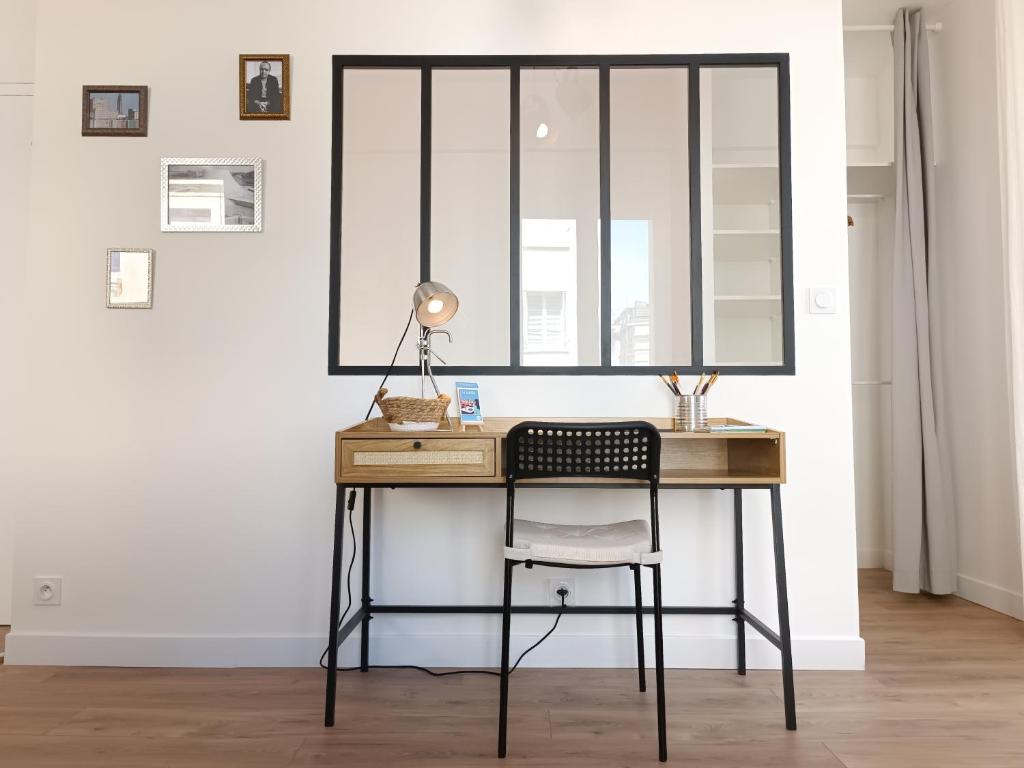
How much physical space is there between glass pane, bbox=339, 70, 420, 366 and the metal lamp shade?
32cm

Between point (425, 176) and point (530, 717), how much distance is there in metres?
1.99

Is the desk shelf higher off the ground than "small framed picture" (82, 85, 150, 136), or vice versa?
"small framed picture" (82, 85, 150, 136)

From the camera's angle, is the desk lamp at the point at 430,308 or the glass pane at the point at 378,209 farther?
the glass pane at the point at 378,209

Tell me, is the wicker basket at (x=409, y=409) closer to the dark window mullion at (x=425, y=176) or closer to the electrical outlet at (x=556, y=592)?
the dark window mullion at (x=425, y=176)

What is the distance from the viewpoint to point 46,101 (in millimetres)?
2379

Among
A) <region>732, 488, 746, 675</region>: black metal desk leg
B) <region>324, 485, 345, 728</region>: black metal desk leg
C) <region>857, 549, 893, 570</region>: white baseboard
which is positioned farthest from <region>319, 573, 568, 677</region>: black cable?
<region>857, 549, 893, 570</region>: white baseboard

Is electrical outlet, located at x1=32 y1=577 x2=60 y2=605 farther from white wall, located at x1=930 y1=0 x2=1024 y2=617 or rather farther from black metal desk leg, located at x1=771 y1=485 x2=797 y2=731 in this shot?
white wall, located at x1=930 y1=0 x2=1024 y2=617

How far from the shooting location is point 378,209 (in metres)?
2.47

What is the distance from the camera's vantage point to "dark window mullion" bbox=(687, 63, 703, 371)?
238 centimetres

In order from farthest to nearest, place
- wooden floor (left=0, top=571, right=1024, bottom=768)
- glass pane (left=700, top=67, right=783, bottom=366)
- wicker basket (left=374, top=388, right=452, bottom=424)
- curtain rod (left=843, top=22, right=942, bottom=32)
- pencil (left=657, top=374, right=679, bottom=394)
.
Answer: curtain rod (left=843, top=22, right=942, bottom=32)
glass pane (left=700, top=67, right=783, bottom=366)
pencil (left=657, top=374, right=679, bottom=394)
wicker basket (left=374, top=388, right=452, bottom=424)
wooden floor (left=0, top=571, right=1024, bottom=768)

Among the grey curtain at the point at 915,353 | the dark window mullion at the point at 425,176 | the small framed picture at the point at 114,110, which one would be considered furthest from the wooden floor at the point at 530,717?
the small framed picture at the point at 114,110

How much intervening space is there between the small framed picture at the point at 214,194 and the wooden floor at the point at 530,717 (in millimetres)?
1709

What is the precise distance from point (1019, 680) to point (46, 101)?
424 cm

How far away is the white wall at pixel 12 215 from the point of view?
2719mm
